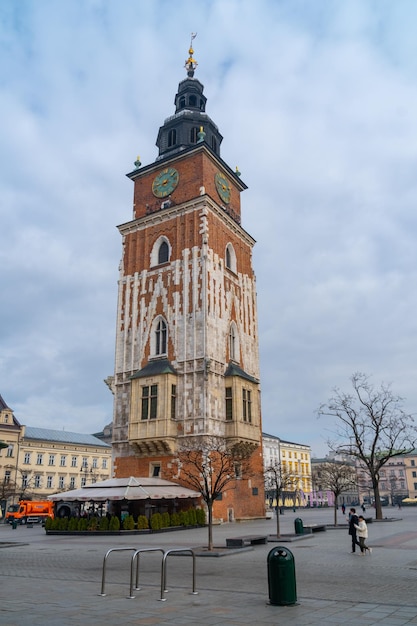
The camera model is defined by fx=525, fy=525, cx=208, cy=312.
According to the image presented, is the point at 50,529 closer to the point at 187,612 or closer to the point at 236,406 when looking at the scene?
the point at 236,406

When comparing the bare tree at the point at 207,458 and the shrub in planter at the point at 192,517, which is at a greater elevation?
the bare tree at the point at 207,458

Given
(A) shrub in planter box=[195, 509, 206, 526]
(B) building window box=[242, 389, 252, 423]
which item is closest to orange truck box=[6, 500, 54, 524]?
(A) shrub in planter box=[195, 509, 206, 526]

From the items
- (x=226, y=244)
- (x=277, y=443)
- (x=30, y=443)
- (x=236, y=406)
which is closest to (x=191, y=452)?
(x=236, y=406)

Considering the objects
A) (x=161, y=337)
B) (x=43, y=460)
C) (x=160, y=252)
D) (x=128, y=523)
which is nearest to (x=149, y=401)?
(x=161, y=337)

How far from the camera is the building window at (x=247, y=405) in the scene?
40763mm

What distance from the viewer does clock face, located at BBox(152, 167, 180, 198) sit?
46.7 meters

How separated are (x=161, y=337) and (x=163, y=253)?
7.83 meters

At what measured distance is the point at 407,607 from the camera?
30.7 ft

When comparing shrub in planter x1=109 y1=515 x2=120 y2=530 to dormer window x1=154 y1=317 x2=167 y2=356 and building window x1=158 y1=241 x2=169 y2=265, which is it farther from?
building window x1=158 y1=241 x2=169 y2=265

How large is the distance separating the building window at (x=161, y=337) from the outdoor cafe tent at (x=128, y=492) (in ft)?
34.9

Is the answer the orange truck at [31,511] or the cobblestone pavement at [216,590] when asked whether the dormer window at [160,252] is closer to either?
the orange truck at [31,511]

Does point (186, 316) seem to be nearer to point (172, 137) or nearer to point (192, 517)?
point (192, 517)

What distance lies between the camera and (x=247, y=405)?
41.1 meters

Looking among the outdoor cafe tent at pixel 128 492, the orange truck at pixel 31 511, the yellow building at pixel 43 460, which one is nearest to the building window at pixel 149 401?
the outdoor cafe tent at pixel 128 492
